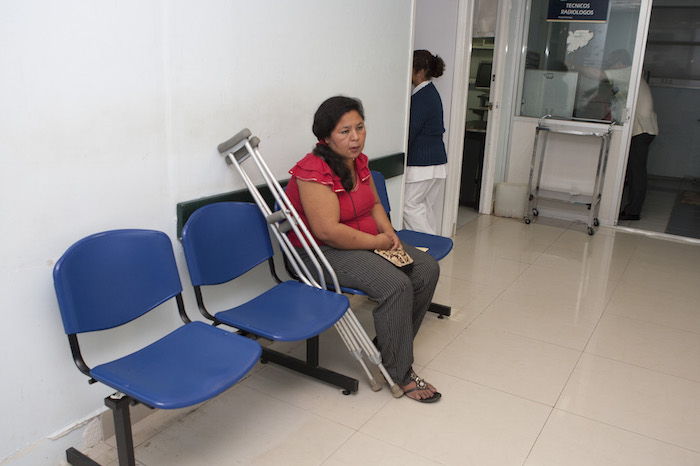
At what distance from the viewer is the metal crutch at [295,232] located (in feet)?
8.30

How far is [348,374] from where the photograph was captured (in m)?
2.87

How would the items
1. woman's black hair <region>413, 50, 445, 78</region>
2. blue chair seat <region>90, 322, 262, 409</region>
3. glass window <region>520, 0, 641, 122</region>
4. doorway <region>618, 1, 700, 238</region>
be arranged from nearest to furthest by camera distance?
blue chair seat <region>90, 322, 262, 409</region>
woman's black hair <region>413, 50, 445, 78</region>
glass window <region>520, 0, 641, 122</region>
doorway <region>618, 1, 700, 238</region>

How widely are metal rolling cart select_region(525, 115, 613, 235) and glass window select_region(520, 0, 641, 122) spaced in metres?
0.19

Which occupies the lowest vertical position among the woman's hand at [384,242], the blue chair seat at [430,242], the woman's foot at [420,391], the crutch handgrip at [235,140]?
the woman's foot at [420,391]

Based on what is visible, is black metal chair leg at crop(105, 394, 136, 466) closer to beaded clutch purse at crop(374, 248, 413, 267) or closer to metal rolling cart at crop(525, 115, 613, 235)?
beaded clutch purse at crop(374, 248, 413, 267)

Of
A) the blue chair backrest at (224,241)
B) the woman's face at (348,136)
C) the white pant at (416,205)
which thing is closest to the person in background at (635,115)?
the white pant at (416,205)

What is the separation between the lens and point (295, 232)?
2590mm

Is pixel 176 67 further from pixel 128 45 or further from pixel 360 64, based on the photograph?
pixel 360 64

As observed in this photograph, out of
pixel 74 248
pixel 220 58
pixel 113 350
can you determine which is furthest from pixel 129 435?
pixel 220 58

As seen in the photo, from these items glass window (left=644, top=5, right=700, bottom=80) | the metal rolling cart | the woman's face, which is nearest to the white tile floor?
the woman's face

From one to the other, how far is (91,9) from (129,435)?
1.41 meters

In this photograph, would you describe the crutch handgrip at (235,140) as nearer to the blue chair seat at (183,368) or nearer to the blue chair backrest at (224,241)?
the blue chair backrest at (224,241)

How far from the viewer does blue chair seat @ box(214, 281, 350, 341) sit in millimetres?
2225

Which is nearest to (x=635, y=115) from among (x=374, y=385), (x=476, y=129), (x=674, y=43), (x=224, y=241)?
(x=476, y=129)
